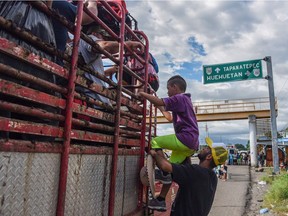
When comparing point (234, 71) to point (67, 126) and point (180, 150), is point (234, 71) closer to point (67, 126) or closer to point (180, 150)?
point (180, 150)

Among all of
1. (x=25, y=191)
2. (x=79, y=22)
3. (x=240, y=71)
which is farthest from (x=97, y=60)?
(x=240, y=71)

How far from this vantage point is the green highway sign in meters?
11.9

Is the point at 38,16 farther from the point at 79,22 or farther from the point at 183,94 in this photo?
the point at 183,94

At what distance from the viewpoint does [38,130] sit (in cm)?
171

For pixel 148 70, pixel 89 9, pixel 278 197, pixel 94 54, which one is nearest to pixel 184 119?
pixel 148 70

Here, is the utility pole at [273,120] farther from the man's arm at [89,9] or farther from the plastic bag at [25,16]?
the plastic bag at [25,16]

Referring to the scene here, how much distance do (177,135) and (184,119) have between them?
22cm

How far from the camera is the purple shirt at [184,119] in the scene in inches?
127

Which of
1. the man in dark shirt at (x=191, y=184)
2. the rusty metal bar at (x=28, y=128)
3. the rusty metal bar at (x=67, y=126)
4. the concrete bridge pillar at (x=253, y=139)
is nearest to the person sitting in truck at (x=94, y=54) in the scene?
the rusty metal bar at (x=67, y=126)

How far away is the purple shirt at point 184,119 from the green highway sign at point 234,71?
9235 mm

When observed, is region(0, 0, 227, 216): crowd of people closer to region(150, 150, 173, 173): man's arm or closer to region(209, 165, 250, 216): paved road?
region(150, 150, 173, 173): man's arm

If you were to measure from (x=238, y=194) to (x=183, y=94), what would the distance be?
957cm

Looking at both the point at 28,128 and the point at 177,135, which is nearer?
the point at 28,128

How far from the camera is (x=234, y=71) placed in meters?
12.1
